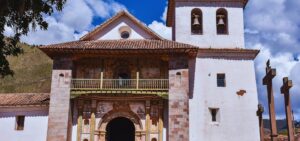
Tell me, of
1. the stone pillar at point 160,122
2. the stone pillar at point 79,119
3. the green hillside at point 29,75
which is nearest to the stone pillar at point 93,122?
the stone pillar at point 79,119

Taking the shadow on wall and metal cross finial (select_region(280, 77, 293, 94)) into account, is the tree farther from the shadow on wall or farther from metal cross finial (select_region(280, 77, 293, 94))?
the shadow on wall

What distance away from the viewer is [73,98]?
748 inches

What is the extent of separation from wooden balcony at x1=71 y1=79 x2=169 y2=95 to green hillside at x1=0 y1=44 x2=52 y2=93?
3064 centimetres

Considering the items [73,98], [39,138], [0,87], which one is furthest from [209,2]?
[0,87]

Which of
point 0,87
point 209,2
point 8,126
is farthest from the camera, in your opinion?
point 0,87

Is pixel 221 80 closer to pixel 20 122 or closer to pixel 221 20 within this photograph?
pixel 221 20

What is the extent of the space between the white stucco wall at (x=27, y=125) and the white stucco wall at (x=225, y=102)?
23.9 feet

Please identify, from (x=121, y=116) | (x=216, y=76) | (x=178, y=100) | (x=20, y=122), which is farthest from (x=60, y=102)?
(x=216, y=76)

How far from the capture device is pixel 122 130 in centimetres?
2075

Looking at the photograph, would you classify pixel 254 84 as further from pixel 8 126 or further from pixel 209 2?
pixel 8 126

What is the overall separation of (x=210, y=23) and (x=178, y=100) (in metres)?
5.22

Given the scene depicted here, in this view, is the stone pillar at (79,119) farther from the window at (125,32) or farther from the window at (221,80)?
the window at (221,80)

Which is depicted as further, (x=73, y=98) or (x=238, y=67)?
(x=238, y=67)

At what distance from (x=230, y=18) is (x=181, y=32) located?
2.75 m
